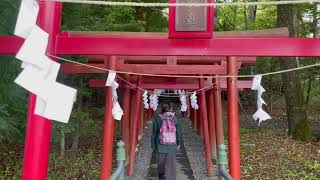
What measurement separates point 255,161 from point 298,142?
8.39 feet

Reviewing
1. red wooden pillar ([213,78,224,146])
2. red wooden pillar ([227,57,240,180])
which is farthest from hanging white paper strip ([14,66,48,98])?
red wooden pillar ([213,78,224,146])

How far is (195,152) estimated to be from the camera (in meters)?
12.4

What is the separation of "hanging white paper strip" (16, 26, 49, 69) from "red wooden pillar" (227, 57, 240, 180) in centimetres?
350

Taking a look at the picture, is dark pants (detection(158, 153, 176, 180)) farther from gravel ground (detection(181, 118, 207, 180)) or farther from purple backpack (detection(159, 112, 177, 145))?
gravel ground (detection(181, 118, 207, 180))

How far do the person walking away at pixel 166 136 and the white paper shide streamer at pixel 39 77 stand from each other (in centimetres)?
425

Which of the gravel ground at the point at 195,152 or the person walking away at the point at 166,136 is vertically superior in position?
the person walking away at the point at 166,136

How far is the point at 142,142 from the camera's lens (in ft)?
47.1

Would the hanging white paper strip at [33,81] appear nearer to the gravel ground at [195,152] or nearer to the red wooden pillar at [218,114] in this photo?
the gravel ground at [195,152]

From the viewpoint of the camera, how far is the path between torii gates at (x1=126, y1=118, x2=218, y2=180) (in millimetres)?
9547

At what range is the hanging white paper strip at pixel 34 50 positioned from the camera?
3082mm

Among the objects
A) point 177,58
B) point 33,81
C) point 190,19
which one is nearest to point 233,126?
point 190,19

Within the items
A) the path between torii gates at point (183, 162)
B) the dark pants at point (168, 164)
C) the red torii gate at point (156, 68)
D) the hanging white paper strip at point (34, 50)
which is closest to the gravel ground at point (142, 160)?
the path between torii gates at point (183, 162)

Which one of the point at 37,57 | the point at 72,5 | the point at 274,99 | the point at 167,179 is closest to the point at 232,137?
the point at 167,179

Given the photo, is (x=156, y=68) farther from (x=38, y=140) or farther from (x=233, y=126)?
(x=38, y=140)
